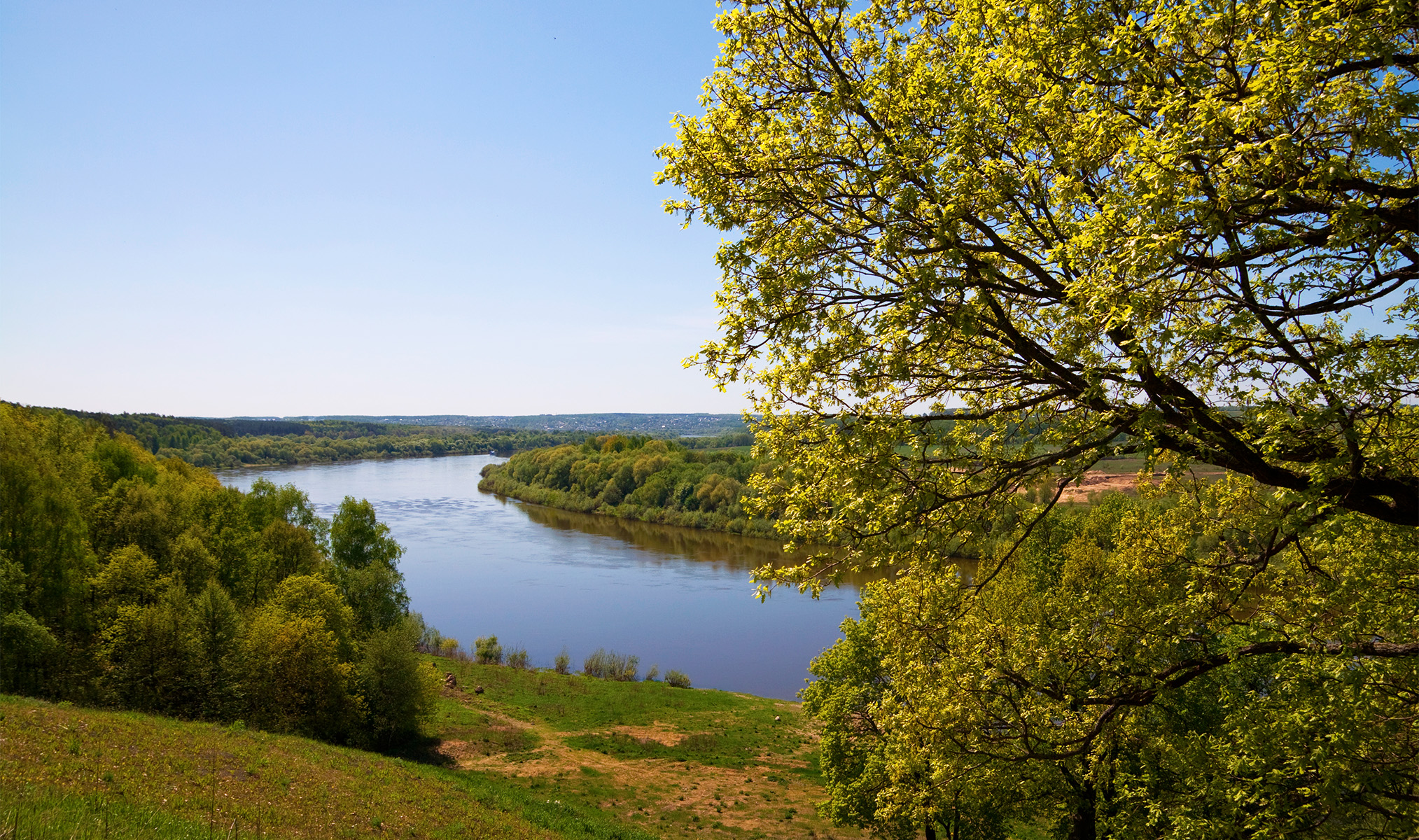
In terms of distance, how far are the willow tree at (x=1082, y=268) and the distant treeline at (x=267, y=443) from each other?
101 metres

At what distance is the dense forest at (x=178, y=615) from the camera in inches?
794

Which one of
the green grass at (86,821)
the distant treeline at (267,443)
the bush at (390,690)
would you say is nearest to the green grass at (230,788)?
the green grass at (86,821)

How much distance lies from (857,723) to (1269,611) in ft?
32.2

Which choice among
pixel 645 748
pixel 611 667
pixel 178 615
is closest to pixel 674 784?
pixel 645 748

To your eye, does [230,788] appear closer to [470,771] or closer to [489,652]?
[470,771]

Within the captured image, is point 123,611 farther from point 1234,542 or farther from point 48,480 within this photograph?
point 1234,542

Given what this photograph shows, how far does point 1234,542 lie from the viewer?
7.79 m

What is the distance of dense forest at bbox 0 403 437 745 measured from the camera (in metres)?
20.2

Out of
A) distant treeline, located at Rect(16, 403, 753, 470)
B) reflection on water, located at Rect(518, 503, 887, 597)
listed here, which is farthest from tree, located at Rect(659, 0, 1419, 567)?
distant treeline, located at Rect(16, 403, 753, 470)

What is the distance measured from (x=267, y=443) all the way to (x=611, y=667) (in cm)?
14109

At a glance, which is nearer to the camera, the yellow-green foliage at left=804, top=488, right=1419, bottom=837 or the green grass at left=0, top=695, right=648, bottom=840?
the yellow-green foliage at left=804, top=488, right=1419, bottom=837

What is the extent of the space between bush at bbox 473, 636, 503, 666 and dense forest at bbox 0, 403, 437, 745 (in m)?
8.44

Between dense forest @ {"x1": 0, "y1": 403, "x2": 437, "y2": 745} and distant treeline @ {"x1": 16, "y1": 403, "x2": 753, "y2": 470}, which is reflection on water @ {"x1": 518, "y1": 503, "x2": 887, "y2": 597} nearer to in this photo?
dense forest @ {"x1": 0, "y1": 403, "x2": 437, "y2": 745}

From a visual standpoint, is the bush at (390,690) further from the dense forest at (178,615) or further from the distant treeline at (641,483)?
the distant treeline at (641,483)
